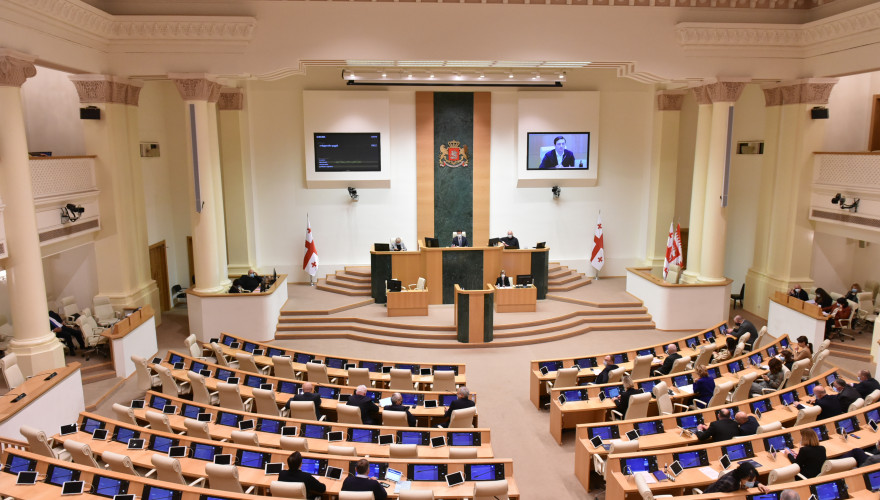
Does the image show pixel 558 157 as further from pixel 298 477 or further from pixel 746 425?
pixel 298 477

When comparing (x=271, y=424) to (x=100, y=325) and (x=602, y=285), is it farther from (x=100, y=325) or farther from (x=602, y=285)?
(x=602, y=285)

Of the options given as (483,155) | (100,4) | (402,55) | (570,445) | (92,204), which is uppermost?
(100,4)

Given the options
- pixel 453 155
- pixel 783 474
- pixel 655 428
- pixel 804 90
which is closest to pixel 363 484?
pixel 655 428

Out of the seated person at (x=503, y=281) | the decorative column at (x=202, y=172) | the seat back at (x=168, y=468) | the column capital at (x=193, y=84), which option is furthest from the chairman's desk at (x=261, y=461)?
the seated person at (x=503, y=281)

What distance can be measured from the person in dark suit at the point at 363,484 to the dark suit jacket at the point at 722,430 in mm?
4394

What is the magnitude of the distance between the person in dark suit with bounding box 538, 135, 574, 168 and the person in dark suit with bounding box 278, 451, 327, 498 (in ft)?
46.3

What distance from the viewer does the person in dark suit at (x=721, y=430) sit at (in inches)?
305

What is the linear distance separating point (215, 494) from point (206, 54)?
10480mm

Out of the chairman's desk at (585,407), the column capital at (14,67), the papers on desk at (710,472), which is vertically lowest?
the chairman's desk at (585,407)

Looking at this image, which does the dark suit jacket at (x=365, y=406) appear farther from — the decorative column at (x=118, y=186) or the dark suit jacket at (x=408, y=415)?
the decorative column at (x=118, y=186)

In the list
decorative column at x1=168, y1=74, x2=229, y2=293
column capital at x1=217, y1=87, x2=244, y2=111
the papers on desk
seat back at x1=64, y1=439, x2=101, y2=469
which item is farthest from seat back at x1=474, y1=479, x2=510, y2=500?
column capital at x1=217, y1=87, x2=244, y2=111

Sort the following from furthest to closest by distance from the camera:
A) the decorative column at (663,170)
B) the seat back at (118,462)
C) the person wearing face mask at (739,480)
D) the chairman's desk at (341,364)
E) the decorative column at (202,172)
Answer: the decorative column at (663,170) → the decorative column at (202,172) → the chairman's desk at (341,364) → the seat back at (118,462) → the person wearing face mask at (739,480)

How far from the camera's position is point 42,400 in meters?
9.32

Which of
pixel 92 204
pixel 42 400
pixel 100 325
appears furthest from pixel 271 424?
pixel 92 204
